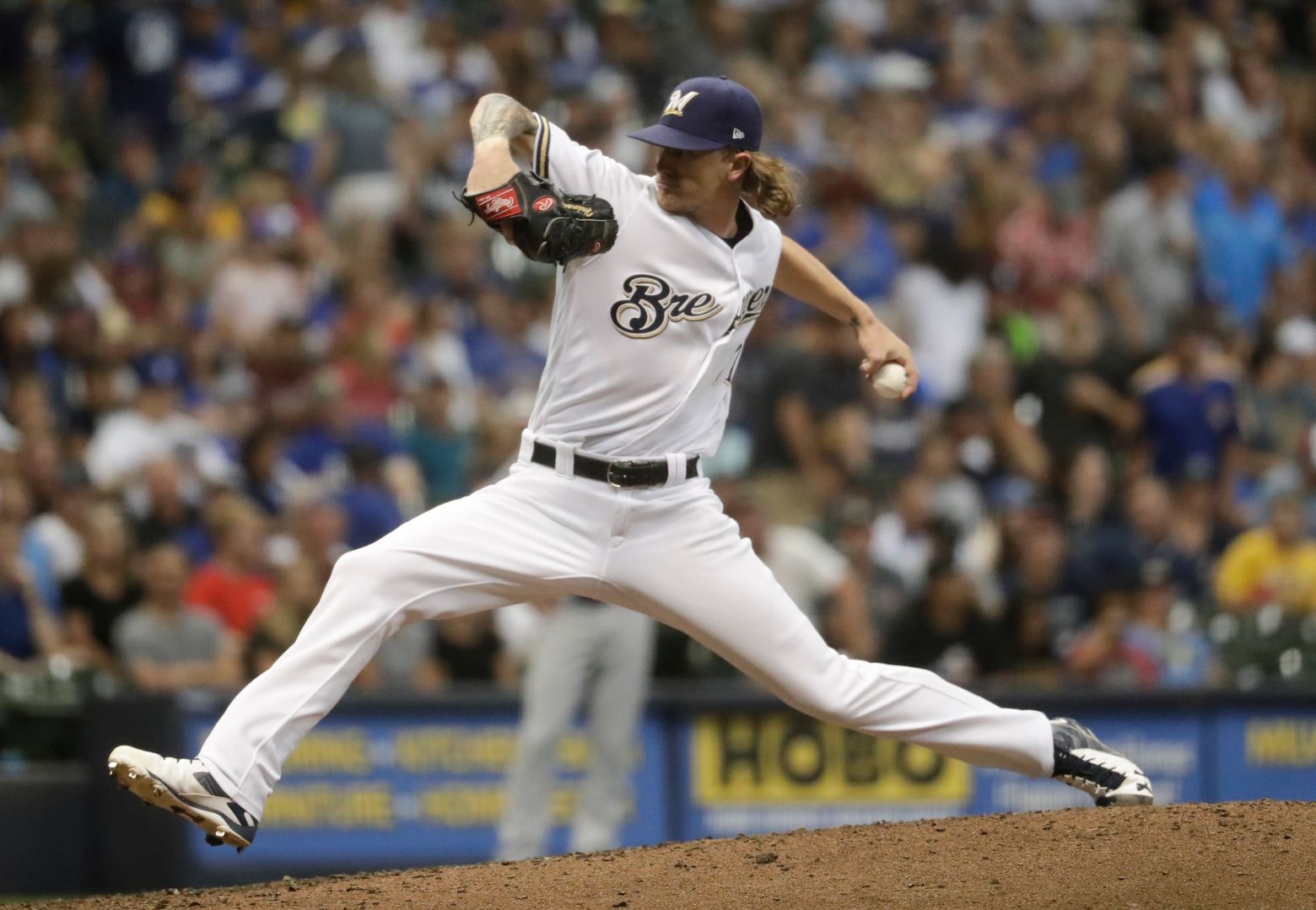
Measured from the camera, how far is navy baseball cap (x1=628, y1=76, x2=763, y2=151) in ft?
16.6

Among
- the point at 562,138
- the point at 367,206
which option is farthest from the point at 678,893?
the point at 367,206

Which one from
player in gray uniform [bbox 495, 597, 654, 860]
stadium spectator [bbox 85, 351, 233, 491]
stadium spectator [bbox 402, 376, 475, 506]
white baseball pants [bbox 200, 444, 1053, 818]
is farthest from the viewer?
stadium spectator [bbox 402, 376, 475, 506]

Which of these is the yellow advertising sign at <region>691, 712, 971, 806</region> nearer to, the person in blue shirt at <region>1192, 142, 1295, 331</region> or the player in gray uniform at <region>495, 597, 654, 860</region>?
the player in gray uniform at <region>495, 597, 654, 860</region>

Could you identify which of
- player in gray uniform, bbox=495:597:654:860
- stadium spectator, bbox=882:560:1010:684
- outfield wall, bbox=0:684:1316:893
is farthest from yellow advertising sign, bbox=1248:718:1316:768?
player in gray uniform, bbox=495:597:654:860

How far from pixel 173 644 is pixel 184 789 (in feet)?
16.2

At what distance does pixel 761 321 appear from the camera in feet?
38.1

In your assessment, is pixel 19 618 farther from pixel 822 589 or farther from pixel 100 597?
pixel 822 589

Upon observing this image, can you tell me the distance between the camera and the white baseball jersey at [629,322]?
506 centimetres

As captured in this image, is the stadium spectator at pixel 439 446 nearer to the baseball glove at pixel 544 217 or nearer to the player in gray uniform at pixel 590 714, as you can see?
the player in gray uniform at pixel 590 714

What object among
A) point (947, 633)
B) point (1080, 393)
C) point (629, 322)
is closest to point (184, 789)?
point (629, 322)

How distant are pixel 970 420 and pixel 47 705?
16.8ft

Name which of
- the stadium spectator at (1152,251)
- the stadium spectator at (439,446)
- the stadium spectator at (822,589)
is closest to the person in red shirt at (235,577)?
the stadium spectator at (439,446)

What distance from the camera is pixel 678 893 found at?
17.4ft

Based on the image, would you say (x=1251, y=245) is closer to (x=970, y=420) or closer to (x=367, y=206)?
(x=970, y=420)
